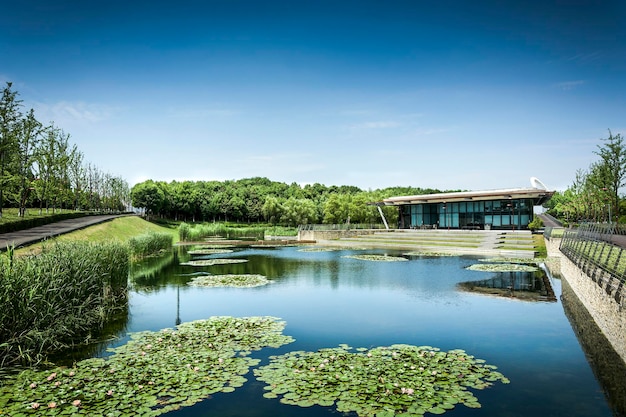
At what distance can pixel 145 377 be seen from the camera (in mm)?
8367

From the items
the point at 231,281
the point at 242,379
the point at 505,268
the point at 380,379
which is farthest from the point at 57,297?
the point at 505,268

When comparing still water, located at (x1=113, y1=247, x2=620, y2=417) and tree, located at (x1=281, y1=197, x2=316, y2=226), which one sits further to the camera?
tree, located at (x1=281, y1=197, x2=316, y2=226)

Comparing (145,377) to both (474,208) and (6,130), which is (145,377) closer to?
(6,130)

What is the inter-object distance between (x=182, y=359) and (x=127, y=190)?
105 m

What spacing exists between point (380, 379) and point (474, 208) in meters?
51.5

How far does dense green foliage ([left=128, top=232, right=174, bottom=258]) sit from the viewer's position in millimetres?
31641

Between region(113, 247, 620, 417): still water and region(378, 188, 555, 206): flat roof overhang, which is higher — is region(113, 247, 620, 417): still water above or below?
below

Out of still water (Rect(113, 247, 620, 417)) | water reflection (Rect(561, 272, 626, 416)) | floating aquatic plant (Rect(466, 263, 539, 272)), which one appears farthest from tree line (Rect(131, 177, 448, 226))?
water reflection (Rect(561, 272, 626, 416))

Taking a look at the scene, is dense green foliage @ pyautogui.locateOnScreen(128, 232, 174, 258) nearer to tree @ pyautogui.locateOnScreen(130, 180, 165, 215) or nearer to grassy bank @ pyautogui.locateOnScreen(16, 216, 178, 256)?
grassy bank @ pyautogui.locateOnScreen(16, 216, 178, 256)

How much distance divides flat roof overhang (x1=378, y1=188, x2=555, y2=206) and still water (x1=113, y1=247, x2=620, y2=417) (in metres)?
29.8

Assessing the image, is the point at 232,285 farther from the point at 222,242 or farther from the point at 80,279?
the point at 222,242

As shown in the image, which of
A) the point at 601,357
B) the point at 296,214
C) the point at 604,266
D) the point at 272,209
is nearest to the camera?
the point at 601,357

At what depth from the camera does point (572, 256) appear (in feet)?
58.4

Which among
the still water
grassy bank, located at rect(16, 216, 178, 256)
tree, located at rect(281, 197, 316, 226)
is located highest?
tree, located at rect(281, 197, 316, 226)
